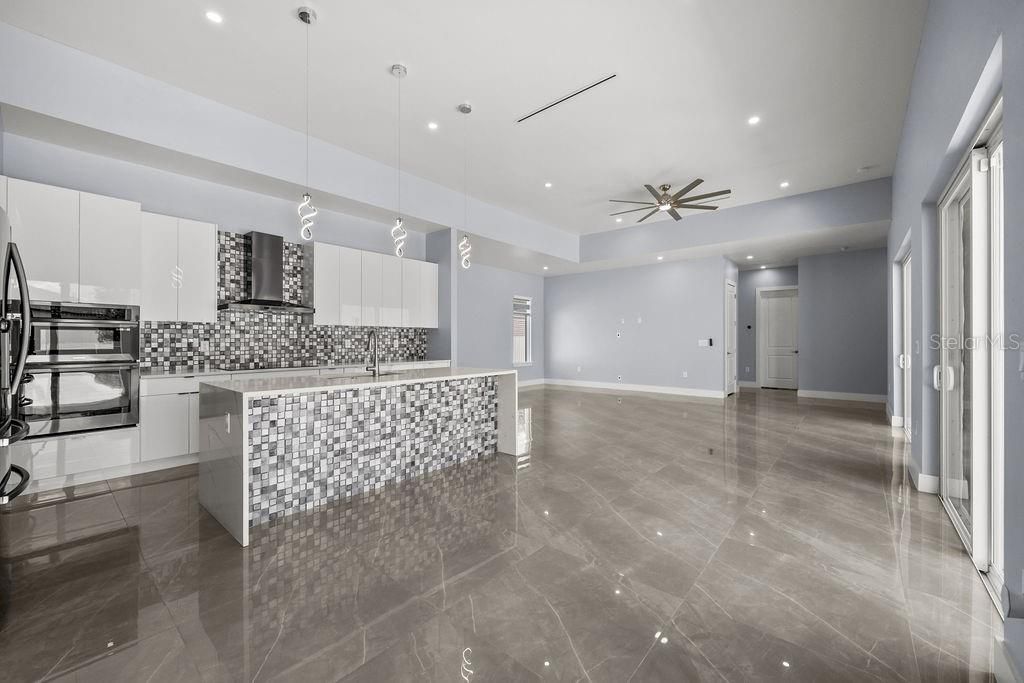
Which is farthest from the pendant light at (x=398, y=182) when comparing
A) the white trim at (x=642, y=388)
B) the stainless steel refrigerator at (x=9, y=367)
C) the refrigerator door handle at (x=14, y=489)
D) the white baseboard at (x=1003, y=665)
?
the white trim at (x=642, y=388)

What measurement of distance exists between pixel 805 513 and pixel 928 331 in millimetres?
1637

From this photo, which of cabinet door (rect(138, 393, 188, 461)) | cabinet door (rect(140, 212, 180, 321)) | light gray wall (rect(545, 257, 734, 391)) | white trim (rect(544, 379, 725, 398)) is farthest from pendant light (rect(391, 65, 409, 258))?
white trim (rect(544, 379, 725, 398))

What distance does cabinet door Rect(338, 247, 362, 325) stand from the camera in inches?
209

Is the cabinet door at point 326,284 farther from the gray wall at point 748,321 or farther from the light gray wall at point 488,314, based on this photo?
the gray wall at point 748,321

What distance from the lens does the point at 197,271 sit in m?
4.23

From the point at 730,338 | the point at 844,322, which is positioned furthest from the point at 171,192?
the point at 844,322

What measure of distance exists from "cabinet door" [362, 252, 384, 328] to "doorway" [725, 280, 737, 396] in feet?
20.6

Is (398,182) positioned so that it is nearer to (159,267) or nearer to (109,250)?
(159,267)

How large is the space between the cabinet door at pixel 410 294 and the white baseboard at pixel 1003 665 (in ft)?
18.2

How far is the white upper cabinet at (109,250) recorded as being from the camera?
343 centimetres

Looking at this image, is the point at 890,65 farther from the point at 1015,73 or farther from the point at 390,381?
the point at 390,381

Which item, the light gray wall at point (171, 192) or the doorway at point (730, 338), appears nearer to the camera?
the light gray wall at point (171, 192)

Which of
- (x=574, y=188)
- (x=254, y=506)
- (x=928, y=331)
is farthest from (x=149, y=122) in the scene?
(x=928, y=331)

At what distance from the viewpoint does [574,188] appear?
241 inches
